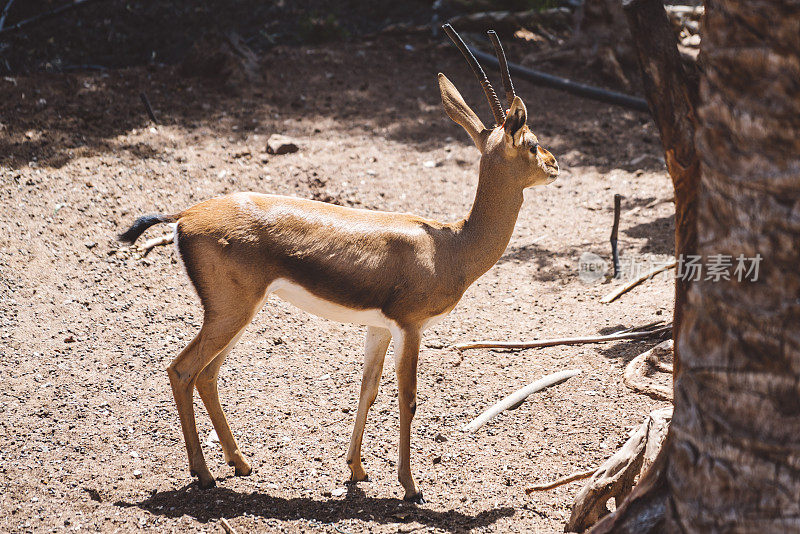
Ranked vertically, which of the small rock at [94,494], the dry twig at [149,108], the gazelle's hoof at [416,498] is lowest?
the gazelle's hoof at [416,498]

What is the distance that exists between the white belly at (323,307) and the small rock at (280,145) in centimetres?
469

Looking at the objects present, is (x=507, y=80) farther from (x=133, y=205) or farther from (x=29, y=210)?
(x=29, y=210)

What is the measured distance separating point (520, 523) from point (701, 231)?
1978mm

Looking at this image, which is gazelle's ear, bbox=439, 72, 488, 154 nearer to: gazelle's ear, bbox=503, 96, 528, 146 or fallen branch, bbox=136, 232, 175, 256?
gazelle's ear, bbox=503, 96, 528, 146

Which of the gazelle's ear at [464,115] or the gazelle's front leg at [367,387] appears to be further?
the gazelle's ear at [464,115]

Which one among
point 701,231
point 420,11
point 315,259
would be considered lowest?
point 315,259

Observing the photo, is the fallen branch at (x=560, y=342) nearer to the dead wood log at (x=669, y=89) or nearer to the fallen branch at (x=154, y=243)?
the dead wood log at (x=669, y=89)

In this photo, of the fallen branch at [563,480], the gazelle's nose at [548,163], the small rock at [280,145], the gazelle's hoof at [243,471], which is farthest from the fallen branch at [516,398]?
the small rock at [280,145]

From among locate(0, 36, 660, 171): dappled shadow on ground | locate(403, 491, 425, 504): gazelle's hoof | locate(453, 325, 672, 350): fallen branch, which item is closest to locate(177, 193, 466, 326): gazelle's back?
locate(403, 491, 425, 504): gazelle's hoof

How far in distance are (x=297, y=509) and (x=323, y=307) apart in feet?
3.40

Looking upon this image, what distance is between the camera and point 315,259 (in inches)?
153

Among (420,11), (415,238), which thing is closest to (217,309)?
(415,238)

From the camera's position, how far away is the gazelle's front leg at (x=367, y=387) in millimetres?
4219

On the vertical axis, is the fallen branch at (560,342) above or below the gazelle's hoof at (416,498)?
above
